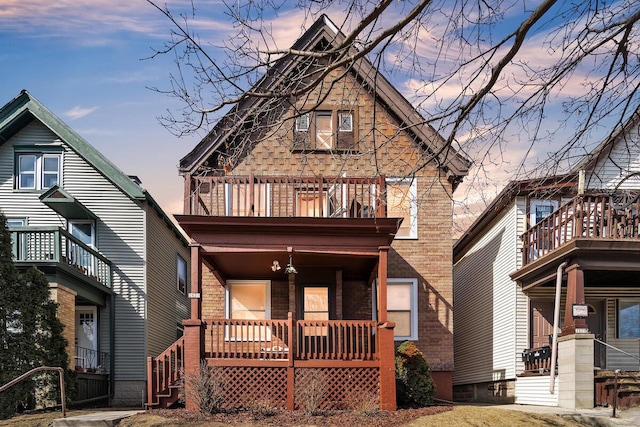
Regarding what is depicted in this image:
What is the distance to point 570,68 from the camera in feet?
25.9

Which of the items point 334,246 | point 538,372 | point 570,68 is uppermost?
point 570,68

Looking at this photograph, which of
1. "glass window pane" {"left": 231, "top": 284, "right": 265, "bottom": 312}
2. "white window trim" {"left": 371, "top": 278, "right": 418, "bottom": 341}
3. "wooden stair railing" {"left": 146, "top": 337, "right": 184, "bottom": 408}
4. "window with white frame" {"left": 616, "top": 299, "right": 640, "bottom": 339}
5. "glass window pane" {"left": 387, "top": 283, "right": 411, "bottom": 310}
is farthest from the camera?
"window with white frame" {"left": 616, "top": 299, "right": 640, "bottom": 339}

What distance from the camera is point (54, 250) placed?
65.6 ft

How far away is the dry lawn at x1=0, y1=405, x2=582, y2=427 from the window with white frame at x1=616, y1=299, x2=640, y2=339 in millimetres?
8966

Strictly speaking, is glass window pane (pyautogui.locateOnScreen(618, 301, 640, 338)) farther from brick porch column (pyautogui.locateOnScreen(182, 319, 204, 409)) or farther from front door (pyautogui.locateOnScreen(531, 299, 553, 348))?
Answer: brick porch column (pyautogui.locateOnScreen(182, 319, 204, 409))

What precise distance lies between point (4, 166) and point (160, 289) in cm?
649

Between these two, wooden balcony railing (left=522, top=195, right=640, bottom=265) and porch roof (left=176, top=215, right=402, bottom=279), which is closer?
porch roof (left=176, top=215, right=402, bottom=279)

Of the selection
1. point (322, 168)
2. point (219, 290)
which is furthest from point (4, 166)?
point (322, 168)

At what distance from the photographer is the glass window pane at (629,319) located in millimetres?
22594

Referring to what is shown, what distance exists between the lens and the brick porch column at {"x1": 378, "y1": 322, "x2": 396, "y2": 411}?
16.0 meters

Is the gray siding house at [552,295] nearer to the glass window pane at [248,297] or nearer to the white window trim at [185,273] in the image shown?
the glass window pane at [248,297]

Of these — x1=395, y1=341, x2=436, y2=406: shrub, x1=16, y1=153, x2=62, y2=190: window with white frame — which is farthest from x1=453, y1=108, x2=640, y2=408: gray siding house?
x1=16, y1=153, x2=62, y2=190: window with white frame

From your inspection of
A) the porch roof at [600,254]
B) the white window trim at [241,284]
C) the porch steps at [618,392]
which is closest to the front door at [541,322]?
the porch roof at [600,254]

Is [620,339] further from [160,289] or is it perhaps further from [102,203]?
[102,203]
